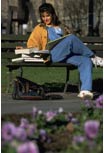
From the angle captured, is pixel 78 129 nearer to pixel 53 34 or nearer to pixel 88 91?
pixel 88 91

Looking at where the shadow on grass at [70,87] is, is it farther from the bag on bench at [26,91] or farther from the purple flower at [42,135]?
the purple flower at [42,135]

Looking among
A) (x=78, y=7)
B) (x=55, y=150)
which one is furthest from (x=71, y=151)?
(x=78, y=7)

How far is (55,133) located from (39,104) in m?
2.79

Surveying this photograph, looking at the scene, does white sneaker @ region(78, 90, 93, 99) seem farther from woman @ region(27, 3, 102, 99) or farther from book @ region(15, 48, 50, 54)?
book @ region(15, 48, 50, 54)

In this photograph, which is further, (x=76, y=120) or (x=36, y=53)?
(x=36, y=53)

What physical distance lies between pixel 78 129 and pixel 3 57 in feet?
37.9

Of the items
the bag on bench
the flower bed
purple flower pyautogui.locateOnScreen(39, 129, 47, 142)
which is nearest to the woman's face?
the bag on bench

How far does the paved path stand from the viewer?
6.50 metres

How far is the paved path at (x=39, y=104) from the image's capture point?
256 inches

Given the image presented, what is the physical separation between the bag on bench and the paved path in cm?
13

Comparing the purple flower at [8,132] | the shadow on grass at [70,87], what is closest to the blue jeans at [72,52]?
the shadow on grass at [70,87]

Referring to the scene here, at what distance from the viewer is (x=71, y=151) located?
3305 millimetres

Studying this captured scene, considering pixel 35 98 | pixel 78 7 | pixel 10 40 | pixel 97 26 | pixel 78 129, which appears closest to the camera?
pixel 78 129

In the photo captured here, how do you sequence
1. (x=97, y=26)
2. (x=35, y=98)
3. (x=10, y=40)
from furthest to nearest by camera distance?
(x=97, y=26)
(x=10, y=40)
(x=35, y=98)
